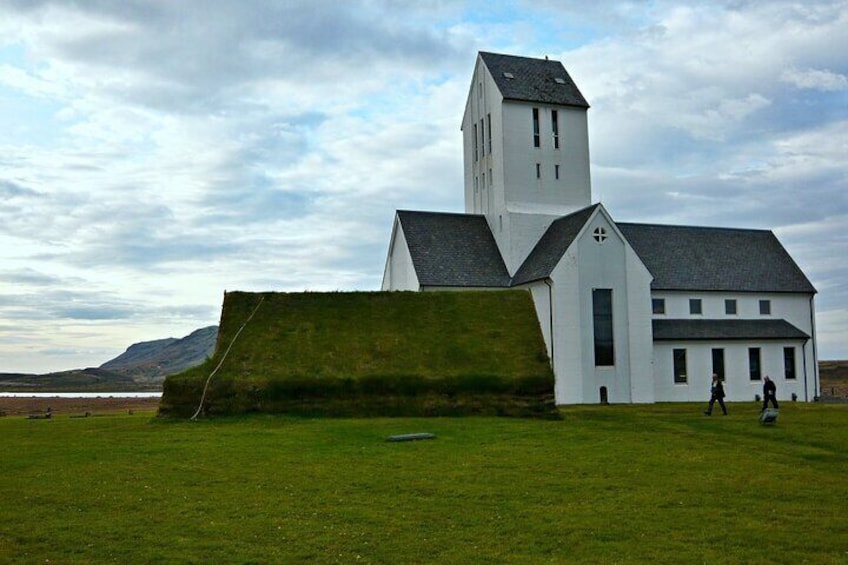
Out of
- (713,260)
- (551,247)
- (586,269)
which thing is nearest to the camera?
(586,269)

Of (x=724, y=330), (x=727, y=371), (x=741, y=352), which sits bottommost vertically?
(x=727, y=371)

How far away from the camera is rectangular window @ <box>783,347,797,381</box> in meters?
54.0

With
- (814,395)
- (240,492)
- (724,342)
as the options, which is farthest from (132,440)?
(814,395)

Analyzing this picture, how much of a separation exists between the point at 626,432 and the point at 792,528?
13.3 metres

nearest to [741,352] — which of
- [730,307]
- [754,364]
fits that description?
[754,364]

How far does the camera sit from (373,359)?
33.5 meters

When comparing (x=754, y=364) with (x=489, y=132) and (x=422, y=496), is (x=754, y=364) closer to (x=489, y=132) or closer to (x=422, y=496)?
(x=489, y=132)

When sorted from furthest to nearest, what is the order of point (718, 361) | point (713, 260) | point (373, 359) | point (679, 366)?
point (713, 260) → point (718, 361) → point (679, 366) → point (373, 359)

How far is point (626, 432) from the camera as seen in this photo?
A: 1080 inches

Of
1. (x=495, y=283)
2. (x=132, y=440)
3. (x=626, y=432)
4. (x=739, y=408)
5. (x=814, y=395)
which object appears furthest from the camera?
(x=814, y=395)

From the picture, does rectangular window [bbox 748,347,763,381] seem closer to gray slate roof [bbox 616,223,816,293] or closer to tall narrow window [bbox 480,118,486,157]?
gray slate roof [bbox 616,223,816,293]

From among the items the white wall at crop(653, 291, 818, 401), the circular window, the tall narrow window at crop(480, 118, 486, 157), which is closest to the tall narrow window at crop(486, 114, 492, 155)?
the tall narrow window at crop(480, 118, 486, 157)

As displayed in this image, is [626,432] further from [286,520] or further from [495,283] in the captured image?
[495,283]

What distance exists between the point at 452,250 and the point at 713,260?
62.4 feet
